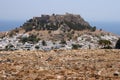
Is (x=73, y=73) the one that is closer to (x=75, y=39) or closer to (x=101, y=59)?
(x=101, y=59)

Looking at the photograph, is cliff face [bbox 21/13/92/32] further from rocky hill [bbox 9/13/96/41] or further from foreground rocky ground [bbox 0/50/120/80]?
foreground rocky ground [bbox 0/50/120/80]

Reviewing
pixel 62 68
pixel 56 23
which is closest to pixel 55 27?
pixel 56 23

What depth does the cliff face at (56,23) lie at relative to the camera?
470 ft

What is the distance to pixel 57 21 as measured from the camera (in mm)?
147625

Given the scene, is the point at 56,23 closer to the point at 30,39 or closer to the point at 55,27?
the point at 55,27

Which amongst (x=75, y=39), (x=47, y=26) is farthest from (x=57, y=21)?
(x=75, y=39)

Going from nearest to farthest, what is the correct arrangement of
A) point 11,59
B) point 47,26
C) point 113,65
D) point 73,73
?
point 73,73 < point 113,65 < point 11,59 < point 47,26

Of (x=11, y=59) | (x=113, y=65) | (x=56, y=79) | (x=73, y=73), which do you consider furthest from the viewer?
(x=11, y=59)

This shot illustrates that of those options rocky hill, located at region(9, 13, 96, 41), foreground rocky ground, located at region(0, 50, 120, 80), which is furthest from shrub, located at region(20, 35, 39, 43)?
foreground rocky ground, located at region(0, 50, 120, 80)

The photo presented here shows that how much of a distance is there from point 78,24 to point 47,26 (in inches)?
543

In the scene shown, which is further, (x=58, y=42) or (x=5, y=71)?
(x=58, y=42)

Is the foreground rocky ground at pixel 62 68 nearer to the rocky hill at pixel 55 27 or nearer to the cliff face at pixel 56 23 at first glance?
the rocky hill at pixel 55 27

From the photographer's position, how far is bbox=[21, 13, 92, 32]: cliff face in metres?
143

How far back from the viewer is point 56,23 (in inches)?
5773
